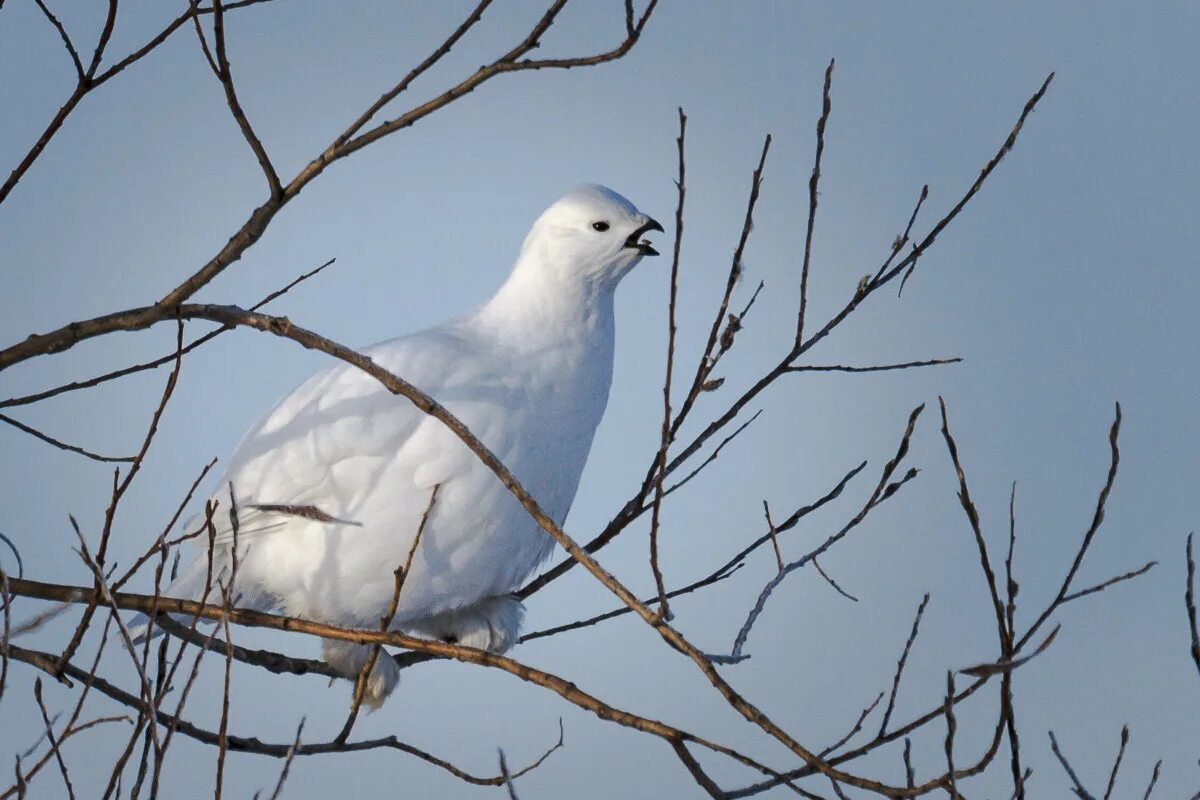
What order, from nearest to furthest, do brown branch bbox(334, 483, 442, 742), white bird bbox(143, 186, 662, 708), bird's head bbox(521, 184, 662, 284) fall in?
brown branch bbox(334, 483, 442, 742) < white bird bbox(143, 186, 662, 708) < bird's head bbox(521, 184, 662, 284)

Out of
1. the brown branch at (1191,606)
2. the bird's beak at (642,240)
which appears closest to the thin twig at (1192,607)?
the brown branch at (1191,606)

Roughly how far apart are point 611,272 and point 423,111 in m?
2.13

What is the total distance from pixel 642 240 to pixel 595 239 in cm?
15

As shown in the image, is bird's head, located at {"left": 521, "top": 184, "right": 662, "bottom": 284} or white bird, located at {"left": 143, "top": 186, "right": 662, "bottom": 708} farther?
bird's head, located at {"left": 521, "top": 184, "right": 662, "bottom": 284}

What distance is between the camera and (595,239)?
4227 mm

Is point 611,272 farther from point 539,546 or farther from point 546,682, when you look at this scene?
point 546,682

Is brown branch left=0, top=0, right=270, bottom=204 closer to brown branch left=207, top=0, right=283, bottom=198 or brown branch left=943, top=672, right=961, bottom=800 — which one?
brown branch left=207, top=0, right=283, bottom=198

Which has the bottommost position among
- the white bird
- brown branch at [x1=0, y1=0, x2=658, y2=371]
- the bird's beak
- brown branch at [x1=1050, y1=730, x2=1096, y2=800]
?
brown branch at [x1=1050, y1=730, x2=1096, y2=800]

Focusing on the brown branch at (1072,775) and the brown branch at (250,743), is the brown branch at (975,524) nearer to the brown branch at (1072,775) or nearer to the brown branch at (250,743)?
the brown branch at (1072,775)

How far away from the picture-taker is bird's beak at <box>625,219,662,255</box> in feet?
13.9

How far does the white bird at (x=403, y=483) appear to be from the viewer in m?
3.53

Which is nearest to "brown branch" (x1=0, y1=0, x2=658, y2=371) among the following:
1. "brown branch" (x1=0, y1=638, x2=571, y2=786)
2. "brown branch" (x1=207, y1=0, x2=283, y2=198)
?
"brown branch" (x1=207, y1=0, x2=283, y2=198)

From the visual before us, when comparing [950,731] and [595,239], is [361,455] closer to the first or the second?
[595,239]

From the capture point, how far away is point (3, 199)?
2691 mm
